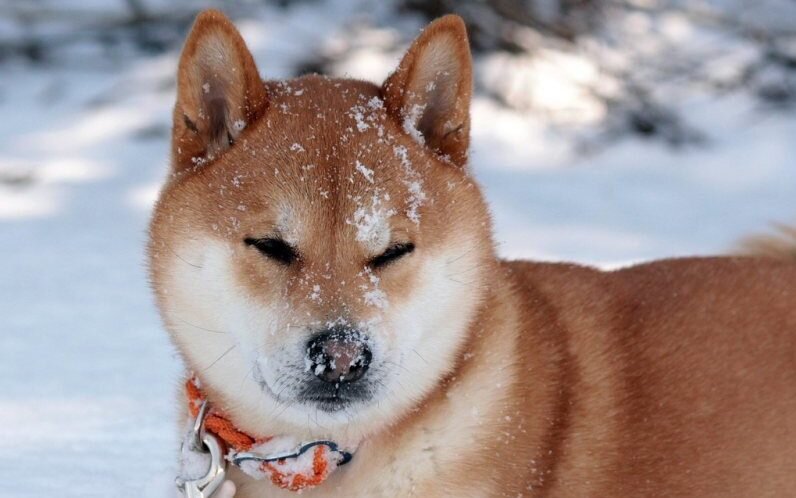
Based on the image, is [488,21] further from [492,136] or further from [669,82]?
[669,82]

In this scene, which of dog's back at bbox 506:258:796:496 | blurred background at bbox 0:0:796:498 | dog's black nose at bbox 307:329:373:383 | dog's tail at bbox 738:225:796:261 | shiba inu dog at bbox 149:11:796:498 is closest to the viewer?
dog's black nose at bbox 307:329:373:383

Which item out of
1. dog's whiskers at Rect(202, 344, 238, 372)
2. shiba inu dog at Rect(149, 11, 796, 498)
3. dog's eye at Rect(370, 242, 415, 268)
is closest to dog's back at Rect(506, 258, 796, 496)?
shiba inu dog at Rect(149, 11, 796, 498)

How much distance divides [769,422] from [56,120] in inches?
201

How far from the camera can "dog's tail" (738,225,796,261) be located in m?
3.20

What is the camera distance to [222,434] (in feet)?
7.39

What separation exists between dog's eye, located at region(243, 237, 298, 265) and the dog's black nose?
0.71ft

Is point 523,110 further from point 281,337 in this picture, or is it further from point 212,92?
point 281,337

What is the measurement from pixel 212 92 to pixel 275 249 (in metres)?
0.43

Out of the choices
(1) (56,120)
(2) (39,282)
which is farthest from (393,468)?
(1) (56,120)

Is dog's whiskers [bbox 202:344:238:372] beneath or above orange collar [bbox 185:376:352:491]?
above

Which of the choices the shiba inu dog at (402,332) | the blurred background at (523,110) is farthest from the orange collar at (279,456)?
the blurred background at (523,110)

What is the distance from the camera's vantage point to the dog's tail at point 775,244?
3.20 metres

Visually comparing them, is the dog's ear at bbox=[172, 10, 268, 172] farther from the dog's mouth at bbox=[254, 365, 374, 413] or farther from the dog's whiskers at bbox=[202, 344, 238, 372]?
the dog's mouth at bbox=[254, 365, 374, 413]

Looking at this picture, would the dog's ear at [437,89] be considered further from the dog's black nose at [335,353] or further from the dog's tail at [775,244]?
the dog's tail at [775,244]
